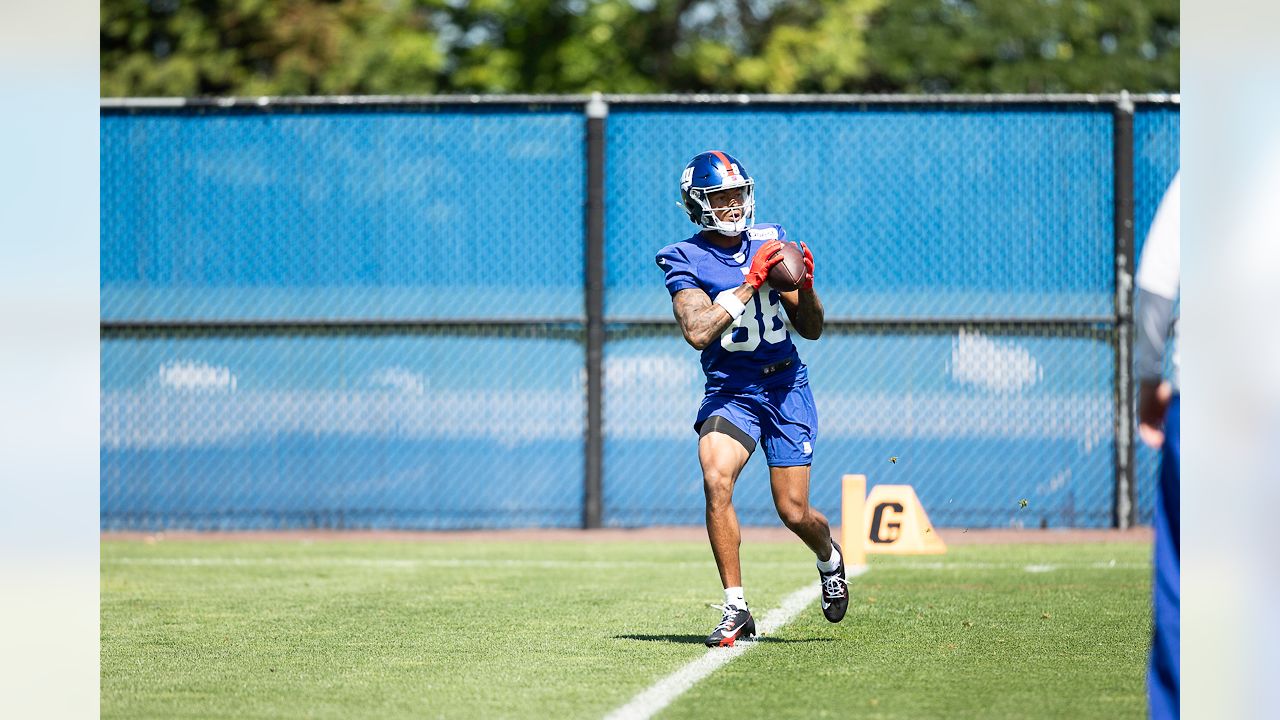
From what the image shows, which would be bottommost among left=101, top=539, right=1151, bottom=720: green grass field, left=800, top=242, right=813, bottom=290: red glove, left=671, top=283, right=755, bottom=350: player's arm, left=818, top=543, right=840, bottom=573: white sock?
left=101, top=539, right=1151, bottom=720: green grass field

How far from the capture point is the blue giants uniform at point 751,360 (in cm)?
683

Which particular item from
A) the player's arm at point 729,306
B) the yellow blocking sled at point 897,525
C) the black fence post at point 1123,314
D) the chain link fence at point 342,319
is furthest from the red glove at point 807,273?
the black fence post at point 1123,314

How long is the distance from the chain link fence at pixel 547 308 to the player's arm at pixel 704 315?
5.45m

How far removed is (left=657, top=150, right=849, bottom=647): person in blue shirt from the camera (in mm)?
6711

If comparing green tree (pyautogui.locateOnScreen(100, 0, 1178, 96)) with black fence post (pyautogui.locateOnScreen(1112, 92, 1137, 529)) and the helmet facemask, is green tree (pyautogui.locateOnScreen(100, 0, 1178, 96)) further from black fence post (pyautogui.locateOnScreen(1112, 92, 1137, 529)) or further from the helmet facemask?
the helmet facemask

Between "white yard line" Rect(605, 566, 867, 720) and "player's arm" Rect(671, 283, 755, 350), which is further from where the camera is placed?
"player's arm" Rect(671, 283, 755, 350)

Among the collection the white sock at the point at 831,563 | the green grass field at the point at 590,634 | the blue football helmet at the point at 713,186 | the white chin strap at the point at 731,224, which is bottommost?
the green grass field at the point at 590,634

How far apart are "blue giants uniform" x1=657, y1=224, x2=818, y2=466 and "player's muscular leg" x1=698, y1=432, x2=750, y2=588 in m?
0.12

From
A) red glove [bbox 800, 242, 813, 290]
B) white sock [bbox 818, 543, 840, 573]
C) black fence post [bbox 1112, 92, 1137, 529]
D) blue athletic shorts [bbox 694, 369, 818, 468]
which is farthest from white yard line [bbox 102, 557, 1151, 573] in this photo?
red glove [bbox 800, 242, 813, 290]

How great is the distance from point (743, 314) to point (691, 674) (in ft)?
5.22

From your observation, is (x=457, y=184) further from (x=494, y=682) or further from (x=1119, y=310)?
(x=494, y=682)

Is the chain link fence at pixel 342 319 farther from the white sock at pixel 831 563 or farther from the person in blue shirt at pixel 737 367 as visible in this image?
the person in blue shirt at pixel 737 367

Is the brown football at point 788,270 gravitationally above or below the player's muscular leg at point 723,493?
above

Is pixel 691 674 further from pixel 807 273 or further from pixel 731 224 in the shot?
pixel 731 224
